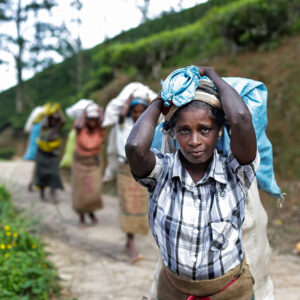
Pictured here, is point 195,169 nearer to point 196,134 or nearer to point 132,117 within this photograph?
point 196,134

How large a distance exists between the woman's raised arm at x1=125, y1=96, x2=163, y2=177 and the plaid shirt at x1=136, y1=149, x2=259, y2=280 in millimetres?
56

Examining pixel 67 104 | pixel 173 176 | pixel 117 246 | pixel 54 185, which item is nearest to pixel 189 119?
pixel 173 176

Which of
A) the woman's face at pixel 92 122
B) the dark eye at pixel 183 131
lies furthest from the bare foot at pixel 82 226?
the dark eye at pixel 183 131

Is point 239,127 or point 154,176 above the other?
point 239,127

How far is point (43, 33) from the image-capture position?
2148 centimetres

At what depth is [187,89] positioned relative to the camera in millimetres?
1625

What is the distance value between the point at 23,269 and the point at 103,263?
3.81 ft

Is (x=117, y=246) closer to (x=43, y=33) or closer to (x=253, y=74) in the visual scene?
(x=253, y=74)

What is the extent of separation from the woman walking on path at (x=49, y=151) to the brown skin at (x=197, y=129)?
18.3 feet

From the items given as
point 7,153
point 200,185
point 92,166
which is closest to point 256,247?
point 200,185

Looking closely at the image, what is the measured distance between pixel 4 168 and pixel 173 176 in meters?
10.5

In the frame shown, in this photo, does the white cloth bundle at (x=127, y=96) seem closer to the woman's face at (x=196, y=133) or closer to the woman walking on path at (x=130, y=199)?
the woman walking on path at (x=130, y=199)

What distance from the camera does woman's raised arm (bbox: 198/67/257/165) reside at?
1.58 m

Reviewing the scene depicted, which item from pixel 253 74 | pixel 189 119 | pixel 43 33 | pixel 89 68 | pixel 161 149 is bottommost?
pixel 161 149
